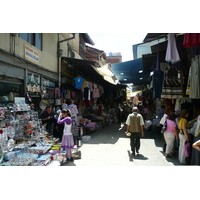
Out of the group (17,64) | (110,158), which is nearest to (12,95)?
(17,64)

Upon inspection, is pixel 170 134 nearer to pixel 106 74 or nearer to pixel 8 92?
pixel 8 92

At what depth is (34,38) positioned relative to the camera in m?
7.20

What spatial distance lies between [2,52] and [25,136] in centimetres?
273

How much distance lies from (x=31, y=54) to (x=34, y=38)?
2.79 ft

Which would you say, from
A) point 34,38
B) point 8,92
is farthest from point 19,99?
point 34,38

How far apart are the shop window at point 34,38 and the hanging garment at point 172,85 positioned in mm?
5178

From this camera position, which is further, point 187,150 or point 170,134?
point 170,134

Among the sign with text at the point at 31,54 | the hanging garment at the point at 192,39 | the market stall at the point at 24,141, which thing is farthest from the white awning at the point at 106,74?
the hanging garment at the point at 192,39

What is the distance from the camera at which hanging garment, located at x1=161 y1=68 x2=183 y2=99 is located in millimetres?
6297

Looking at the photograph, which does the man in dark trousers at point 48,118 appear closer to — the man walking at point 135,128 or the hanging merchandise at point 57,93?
the hanging merchandise at point 57,93

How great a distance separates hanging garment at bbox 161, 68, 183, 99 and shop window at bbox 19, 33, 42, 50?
5.18m

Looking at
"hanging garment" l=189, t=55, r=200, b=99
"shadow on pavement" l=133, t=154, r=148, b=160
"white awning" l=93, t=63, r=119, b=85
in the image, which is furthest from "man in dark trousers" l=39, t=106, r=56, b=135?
"hanging garment" l=189, t=55, r=200, b=99

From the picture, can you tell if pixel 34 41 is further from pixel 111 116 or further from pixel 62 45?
pixel 111 116

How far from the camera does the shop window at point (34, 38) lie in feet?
21.4
